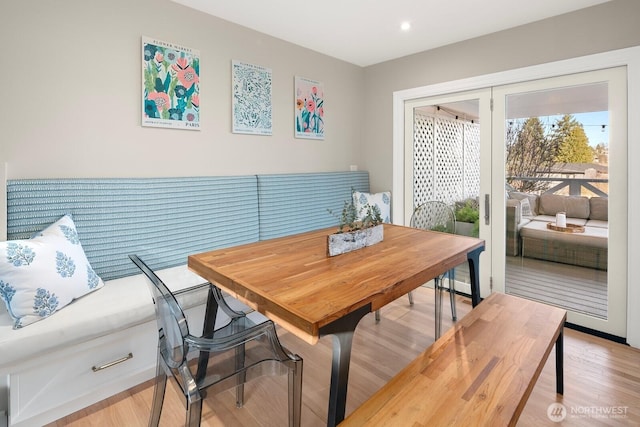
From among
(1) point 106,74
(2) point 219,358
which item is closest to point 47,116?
(1) point 106,74

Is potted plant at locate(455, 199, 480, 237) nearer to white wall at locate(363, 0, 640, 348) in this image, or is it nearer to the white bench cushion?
white wall at locate(363, 0, 640, 348)

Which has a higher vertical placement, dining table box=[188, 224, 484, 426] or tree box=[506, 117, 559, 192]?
tree box=[506, 117, 559, 192]

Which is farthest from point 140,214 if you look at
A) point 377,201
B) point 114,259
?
point 377,201

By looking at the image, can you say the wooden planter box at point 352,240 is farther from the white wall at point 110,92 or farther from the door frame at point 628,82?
the door frame at point 628,82

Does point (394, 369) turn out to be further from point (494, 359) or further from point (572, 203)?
point (572, 203)

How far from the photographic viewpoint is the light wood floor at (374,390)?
176 cm

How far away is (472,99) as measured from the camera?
3.21 meters

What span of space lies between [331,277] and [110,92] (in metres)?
1.95

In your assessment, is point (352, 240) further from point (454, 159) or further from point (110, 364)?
point (454, 159)

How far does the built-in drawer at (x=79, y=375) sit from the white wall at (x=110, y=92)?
1.07 m

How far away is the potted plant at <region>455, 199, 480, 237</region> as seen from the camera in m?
3.27

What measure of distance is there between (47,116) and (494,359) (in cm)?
→ 270


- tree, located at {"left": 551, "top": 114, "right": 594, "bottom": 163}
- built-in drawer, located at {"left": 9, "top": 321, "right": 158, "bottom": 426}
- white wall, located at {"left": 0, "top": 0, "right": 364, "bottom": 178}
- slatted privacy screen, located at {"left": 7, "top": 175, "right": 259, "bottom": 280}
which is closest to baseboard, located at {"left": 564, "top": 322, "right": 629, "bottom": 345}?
tree, located at {"left": 551, "top": 114, "right": 594, "bottom": 163}

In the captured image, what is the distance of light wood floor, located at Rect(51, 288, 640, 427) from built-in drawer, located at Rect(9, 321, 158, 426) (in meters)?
0.07
